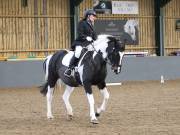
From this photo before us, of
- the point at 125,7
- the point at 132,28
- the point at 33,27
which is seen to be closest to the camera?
the point at 33,27

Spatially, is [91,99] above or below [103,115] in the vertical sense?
above

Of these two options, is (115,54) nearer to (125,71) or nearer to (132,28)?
(125,71)

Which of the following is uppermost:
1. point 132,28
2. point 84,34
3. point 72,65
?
point 132,28

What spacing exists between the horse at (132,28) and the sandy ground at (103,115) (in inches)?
318

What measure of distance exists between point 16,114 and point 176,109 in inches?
161

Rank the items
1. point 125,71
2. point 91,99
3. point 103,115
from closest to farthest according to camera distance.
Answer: point 91,99, point 103,115, point 125,71

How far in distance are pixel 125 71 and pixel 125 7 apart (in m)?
3.75

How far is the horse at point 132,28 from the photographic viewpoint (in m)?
28.4

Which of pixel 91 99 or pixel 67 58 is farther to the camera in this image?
pixel 67 58

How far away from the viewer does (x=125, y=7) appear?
28.4 m

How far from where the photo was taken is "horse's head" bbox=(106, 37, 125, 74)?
462 inches

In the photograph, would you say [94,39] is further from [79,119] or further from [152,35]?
[152,35]

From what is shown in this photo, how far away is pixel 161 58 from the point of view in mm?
27672

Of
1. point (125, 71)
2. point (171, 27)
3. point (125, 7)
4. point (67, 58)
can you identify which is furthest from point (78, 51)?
point (171, 27)
